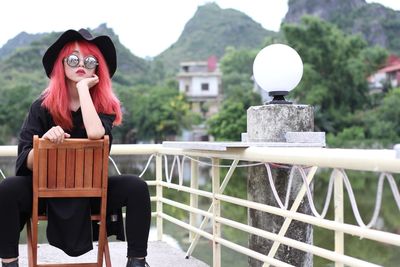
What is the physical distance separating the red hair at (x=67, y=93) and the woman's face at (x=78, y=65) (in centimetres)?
1

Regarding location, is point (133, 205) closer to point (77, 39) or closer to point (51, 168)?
point (51, 168)

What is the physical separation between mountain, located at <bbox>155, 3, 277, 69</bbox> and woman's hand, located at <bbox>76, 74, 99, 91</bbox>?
6814 centimetres

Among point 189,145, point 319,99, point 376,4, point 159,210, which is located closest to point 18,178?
point 189,145

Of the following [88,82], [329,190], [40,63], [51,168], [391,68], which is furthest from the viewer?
[40,63]

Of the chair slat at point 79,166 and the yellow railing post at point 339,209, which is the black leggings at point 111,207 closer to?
the chair slat at point 79,166

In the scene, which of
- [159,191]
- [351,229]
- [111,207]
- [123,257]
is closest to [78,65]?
[111,207]

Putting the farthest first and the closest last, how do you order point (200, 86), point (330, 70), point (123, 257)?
point (200, 86) → point (330, 70) → point (123, 257)

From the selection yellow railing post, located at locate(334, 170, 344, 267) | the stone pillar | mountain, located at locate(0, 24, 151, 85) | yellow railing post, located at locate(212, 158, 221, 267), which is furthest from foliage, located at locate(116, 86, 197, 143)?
yellow railing post, located at locate(334, 170, 344, 267)

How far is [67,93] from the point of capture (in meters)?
1.90

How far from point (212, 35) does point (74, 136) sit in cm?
8079

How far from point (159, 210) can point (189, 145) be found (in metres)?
1.10

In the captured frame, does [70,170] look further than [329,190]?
Yes

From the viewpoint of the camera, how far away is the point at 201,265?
2.71 metres

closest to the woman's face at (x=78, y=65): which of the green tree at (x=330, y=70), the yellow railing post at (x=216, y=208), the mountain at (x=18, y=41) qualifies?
the yellow railing post at (x=216, y=208)
